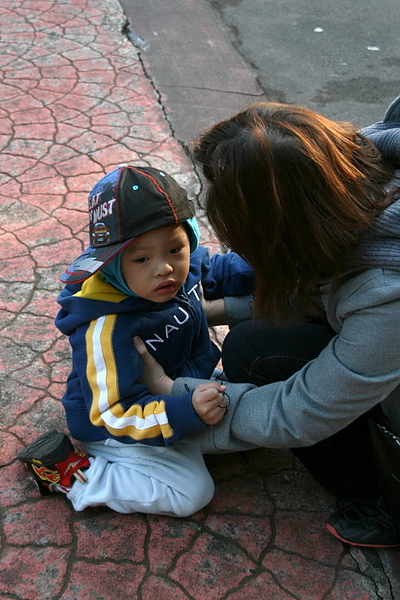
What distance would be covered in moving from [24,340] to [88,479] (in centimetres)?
80

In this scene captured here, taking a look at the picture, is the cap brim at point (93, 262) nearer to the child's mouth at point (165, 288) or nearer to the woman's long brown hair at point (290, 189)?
the child's mouth at point (165, 288)

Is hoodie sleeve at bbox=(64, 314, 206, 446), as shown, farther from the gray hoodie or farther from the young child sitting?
the gray hoodie

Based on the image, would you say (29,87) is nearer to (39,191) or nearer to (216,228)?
(39,191)

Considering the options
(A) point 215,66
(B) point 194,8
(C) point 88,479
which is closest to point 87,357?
(C) point 88,479

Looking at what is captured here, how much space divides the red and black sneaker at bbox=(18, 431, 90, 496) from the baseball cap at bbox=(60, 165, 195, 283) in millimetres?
507

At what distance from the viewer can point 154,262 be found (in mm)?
1687

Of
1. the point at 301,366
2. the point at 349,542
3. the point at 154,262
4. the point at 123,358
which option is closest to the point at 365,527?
the point at 349,542

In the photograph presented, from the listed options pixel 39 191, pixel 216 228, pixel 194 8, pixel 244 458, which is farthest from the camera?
pixel 194 8

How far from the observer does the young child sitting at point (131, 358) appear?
1662 mm

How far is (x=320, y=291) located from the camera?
5.18 feet

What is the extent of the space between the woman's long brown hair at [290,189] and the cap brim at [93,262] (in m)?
0.28

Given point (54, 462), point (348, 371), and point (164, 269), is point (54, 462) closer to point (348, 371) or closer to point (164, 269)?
point (164, 269)

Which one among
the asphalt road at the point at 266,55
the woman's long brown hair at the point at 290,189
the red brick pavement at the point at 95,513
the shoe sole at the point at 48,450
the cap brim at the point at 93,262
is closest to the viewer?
the woman's long brown hair at the point at 290,189

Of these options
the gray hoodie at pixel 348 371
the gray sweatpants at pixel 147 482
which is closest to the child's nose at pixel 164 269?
the gray hoodie at pixel 348 371
